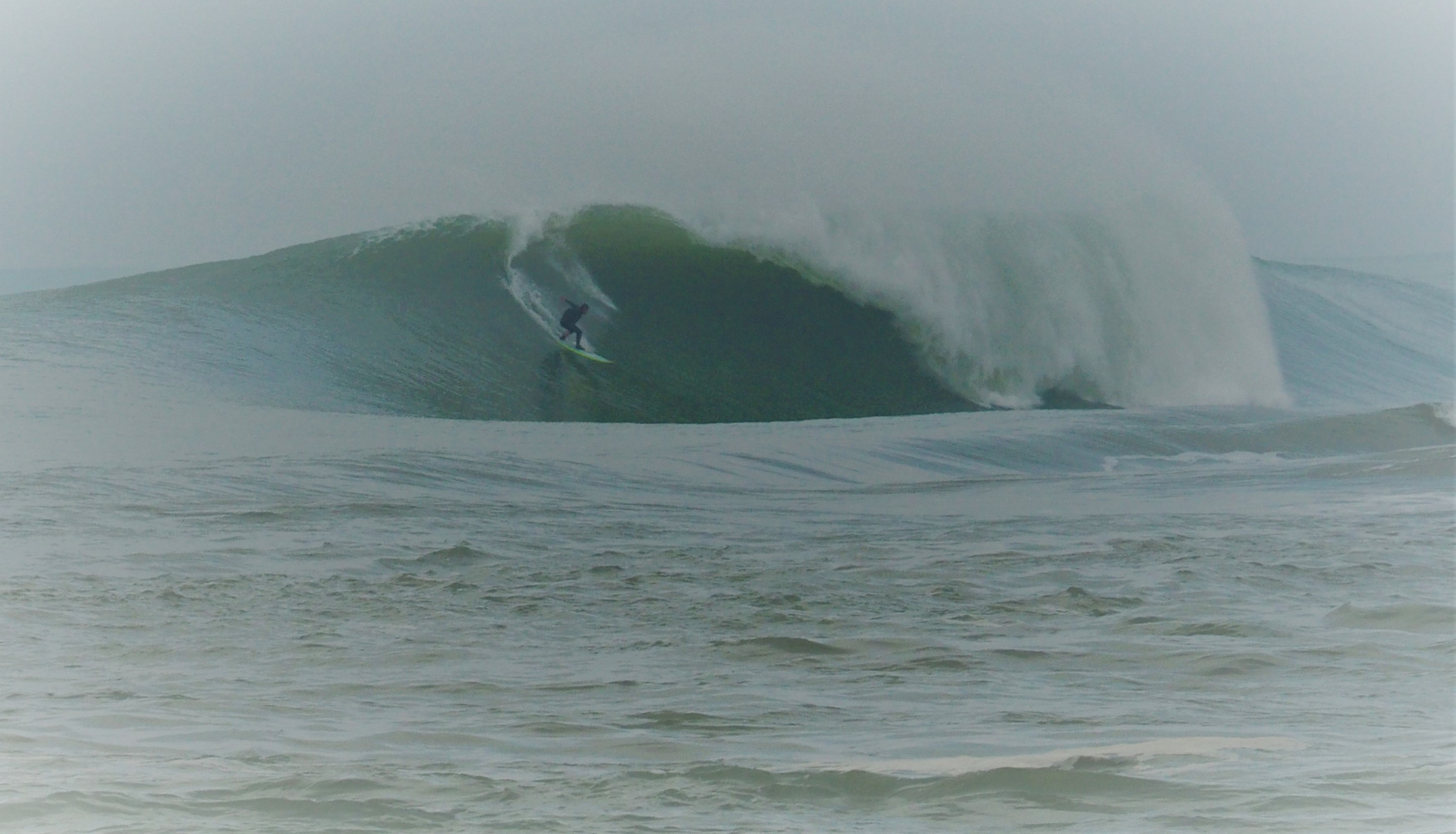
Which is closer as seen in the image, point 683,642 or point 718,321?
point 683,642

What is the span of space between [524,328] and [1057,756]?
11.2 meters

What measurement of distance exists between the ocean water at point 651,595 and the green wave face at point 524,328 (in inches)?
3.3

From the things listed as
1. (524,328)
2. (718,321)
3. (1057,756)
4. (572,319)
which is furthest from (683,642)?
(718,321)

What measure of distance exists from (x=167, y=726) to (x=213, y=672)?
2.20 ft

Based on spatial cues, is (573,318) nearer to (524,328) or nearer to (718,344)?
(524,328)

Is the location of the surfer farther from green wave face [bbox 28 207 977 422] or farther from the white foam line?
the white foam line

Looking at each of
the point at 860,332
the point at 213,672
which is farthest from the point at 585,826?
the point at 860,332

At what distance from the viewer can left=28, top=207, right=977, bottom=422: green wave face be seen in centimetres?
1197

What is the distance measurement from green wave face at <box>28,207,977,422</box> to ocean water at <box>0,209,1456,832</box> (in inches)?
3.3

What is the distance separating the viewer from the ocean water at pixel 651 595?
118 inches

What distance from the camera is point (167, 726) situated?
11.6ft

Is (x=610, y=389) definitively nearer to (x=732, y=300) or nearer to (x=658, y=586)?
(x=732, y=300)

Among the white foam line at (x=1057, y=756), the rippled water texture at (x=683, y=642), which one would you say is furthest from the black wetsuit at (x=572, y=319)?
the white foam line at (x=1057, y=756)

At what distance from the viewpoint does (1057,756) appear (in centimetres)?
319
